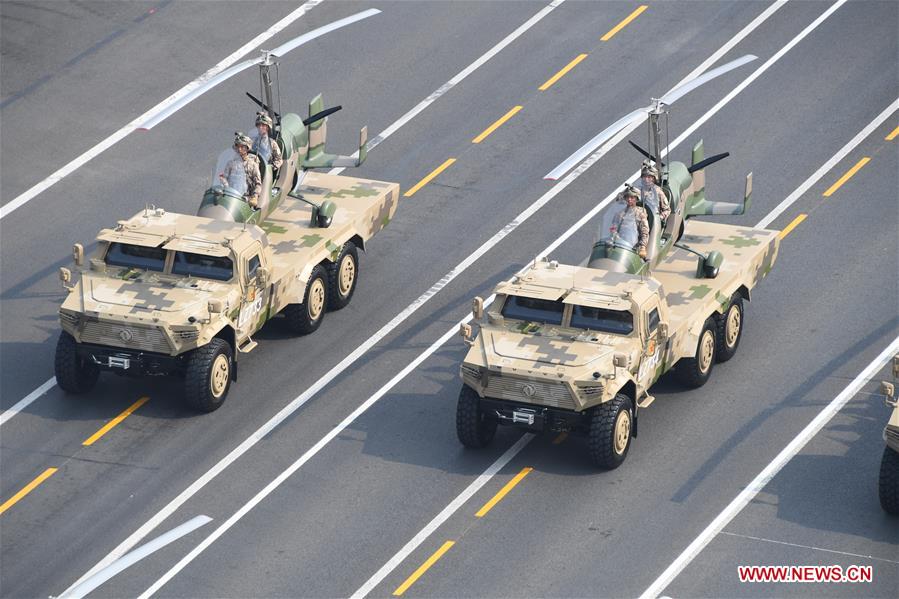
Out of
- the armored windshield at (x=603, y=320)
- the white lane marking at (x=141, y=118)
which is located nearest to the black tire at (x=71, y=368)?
the white lane marking at (x=141, y=118)

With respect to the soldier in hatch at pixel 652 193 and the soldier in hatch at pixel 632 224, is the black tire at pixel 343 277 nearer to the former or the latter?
the soldier in hatch at pixel 632 224

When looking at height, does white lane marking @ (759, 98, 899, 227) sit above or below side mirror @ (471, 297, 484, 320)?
above

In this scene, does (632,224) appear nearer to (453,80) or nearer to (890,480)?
(890,480)

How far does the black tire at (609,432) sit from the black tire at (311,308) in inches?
271

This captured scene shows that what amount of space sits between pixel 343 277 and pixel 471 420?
246 inches

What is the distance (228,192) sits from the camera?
3894 cm

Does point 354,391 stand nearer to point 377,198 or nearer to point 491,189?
point 377,198

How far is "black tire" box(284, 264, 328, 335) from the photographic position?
3844 centimetres

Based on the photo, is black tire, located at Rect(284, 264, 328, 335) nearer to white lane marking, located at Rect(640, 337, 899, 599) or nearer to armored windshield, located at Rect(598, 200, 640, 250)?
armored windshield, located at Rect(598, 200, 640, 250)

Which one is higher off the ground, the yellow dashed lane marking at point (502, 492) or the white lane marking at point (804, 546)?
the yellow dashed lane marking at point (502, 492)

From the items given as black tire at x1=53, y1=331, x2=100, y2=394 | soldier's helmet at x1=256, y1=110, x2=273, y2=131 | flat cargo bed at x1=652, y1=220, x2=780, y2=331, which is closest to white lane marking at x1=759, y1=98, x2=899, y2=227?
flat cargo bed at x1=652, y1=220, x2=780, y2=331

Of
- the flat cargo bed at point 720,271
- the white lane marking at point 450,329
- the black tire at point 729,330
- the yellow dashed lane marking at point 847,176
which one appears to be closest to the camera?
the white lane marking at point 450,329

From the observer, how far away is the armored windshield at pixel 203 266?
120 feet

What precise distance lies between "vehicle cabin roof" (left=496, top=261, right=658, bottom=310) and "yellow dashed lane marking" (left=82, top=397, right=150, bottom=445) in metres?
Answer: 6.60
